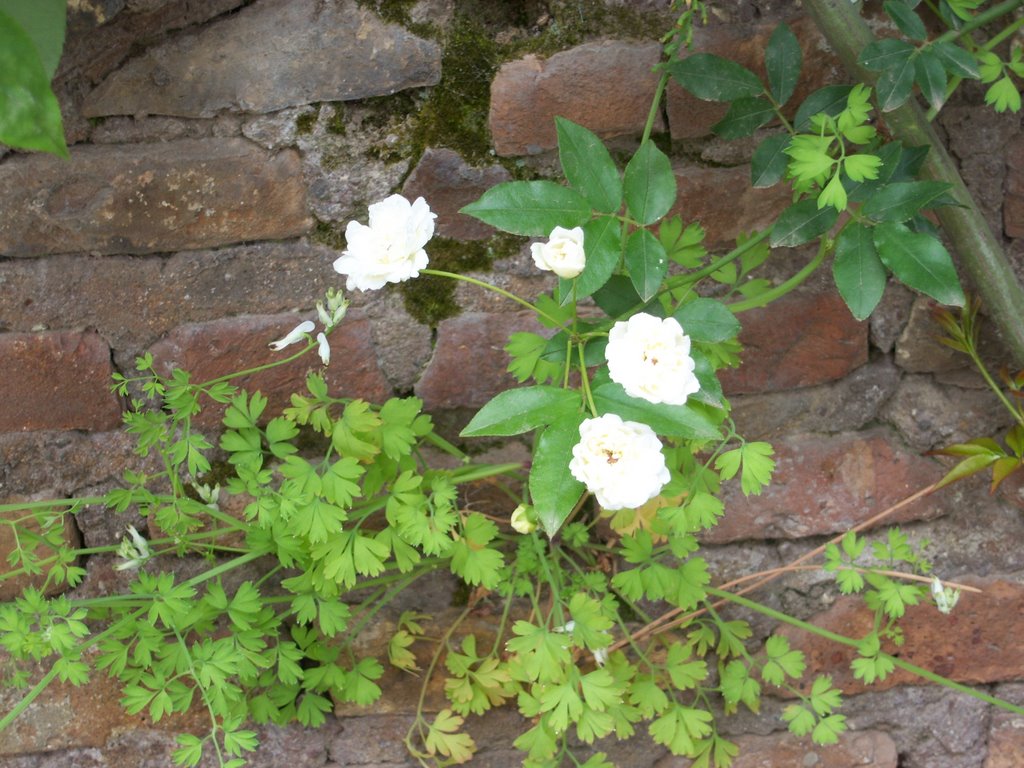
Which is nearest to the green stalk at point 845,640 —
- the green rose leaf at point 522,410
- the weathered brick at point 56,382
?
the green rose leaf at point 522,410

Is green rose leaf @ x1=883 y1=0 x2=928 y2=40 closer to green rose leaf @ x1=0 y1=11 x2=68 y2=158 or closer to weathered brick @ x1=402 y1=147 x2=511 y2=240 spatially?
weathered brick @ x1=402 y1=147 x2=511 y2=240

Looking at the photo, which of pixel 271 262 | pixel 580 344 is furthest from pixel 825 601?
pixel 271 262

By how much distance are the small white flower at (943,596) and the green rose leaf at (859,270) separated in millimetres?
378

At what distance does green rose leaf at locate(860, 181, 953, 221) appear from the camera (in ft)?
3.27

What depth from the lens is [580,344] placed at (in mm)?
978

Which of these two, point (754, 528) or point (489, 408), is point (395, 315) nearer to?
point (489, 408)

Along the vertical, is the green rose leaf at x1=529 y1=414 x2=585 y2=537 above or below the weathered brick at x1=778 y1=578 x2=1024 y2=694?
above

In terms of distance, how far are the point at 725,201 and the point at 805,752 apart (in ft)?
2.51

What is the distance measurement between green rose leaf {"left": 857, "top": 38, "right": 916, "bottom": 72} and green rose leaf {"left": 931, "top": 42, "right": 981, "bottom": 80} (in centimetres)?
3

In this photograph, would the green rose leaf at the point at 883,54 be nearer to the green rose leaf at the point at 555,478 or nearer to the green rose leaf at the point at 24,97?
the green rose leaf at the point at 555,478

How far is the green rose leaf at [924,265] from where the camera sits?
3.26 ft

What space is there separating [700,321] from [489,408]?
24 cm

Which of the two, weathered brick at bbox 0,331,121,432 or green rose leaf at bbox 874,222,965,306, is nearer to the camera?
green rose leaf at bbox 874,222,965,306

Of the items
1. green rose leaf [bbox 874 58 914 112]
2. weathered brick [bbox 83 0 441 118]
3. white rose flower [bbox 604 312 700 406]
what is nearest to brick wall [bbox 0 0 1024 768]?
weathered brick [bbox 83 0 441 118]
